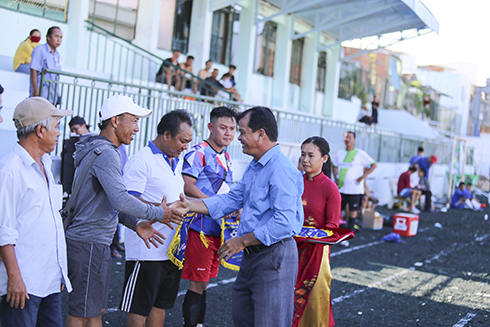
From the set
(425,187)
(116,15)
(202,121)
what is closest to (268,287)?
(202,121)

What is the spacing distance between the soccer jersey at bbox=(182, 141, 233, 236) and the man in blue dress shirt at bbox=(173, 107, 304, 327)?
0.94m

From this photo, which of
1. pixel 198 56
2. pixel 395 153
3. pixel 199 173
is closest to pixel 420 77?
pixel 395 153

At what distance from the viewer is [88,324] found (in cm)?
335

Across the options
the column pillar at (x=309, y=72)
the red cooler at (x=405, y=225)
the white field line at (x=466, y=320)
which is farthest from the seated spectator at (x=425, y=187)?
the white field line at (x=466, y=320)

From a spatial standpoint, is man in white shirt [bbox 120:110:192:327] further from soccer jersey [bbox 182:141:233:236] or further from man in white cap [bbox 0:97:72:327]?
man in white cap [bbox 0:97:72:327]

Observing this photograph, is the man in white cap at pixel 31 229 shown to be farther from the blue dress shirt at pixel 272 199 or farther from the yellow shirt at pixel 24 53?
the yellow shirt at pixel 24 53

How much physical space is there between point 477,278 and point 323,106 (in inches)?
706

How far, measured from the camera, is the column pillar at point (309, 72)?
23453mm

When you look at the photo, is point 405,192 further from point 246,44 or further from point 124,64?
point 124,64

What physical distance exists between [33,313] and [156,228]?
129cm

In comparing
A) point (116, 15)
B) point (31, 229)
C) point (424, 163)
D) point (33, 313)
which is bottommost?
point (33, 313)

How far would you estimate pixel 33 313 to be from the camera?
288 centimetres

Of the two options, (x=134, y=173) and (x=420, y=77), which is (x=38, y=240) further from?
(x=420, y=77)

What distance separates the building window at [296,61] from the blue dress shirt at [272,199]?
1973 cm
